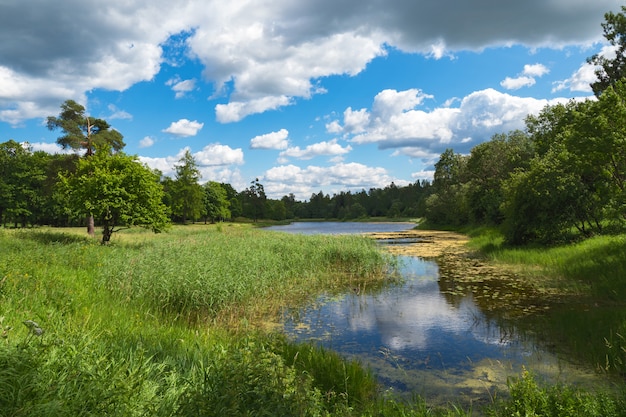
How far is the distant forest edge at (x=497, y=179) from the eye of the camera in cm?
1673

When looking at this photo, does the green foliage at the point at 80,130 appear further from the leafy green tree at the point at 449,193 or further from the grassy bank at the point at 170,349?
the leafy green tree at the point at 449,193

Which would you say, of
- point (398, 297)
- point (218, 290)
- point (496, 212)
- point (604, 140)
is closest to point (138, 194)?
point (218, 290)

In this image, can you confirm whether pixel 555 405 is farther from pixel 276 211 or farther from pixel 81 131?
pixel 276 211

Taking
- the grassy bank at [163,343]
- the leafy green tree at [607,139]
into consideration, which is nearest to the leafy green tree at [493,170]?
the leafy green tree at [607,139]

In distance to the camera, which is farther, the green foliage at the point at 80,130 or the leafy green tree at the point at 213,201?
the leafy green tree at the point at 213,201

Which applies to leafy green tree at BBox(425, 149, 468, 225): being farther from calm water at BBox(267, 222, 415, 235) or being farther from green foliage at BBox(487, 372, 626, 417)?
green foliage at BBox(487, 372, 626, 417)

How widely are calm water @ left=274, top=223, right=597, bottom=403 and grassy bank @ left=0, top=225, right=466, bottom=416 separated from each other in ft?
3.61

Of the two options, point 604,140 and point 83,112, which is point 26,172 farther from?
point 604,140

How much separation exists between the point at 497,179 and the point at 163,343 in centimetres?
4634

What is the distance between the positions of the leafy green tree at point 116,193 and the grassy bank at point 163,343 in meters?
5.06

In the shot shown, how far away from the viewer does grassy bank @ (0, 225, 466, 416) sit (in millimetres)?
4316

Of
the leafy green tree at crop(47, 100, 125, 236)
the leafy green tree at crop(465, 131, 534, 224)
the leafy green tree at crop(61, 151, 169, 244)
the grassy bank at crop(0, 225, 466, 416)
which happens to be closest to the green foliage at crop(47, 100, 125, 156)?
the leafy green tree at crop(47, 100, 125, 236)

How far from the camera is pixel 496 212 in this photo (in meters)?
41.9

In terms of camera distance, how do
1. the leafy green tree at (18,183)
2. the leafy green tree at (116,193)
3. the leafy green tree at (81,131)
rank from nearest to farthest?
the leafy green tree at (116,193) → the leafy green tree at (81,131) → the leafy green tree at (18,183)
